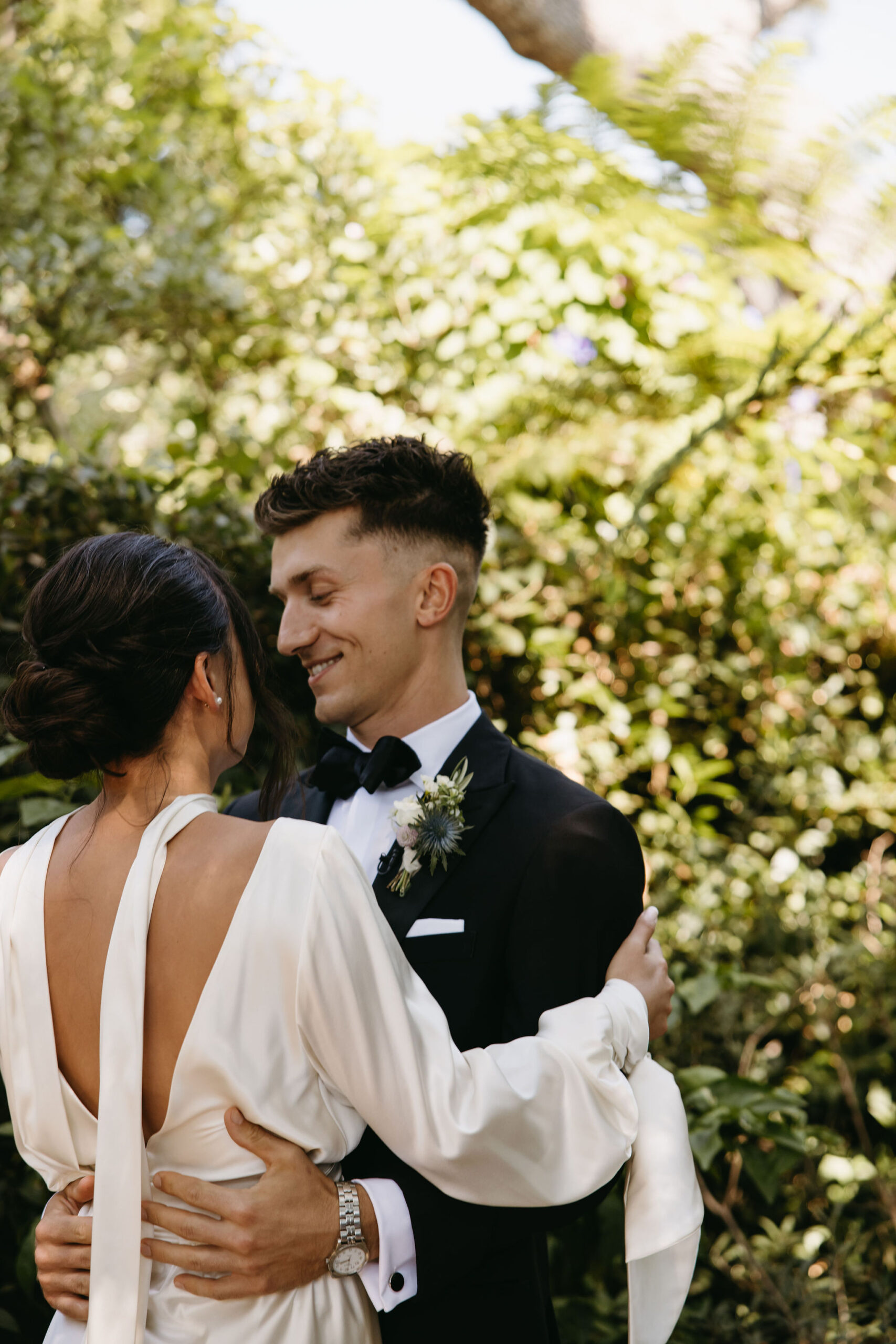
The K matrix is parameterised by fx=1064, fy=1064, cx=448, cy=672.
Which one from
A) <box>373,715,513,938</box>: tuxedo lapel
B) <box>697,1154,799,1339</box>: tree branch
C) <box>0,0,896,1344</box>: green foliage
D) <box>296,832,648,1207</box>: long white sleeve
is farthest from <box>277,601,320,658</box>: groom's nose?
<box>697,1154,799,1339</box>: tree branch

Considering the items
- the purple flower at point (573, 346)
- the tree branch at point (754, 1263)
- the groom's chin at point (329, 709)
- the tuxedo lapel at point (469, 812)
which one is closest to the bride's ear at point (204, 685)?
the tuxedo lapel at point (469, 812)

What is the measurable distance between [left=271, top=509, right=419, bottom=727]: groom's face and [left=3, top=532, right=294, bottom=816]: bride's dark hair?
639 mm

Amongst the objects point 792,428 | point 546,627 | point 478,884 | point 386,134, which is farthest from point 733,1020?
point 386,134

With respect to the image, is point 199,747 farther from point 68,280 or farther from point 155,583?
point 68,280

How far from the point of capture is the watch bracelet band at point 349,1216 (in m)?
1.45

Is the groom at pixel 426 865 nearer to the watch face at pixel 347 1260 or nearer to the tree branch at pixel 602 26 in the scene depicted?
the watch face at pixel 347 1260

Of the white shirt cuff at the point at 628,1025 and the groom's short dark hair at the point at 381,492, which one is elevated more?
the groom's short dark hair at the point at 381,492

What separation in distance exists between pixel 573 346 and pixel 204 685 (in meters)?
3.11

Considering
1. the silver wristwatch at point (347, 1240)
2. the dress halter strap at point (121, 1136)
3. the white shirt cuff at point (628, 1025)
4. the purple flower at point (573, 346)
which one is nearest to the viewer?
the dress halter strap at point (121, 1136)

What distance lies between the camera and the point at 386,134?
4.67m

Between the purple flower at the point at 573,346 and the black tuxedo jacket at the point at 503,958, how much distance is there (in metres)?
2.63

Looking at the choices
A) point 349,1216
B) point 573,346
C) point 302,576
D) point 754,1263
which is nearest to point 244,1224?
point 349,1216

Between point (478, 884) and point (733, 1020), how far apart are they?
1.95 m

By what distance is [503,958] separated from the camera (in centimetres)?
181
